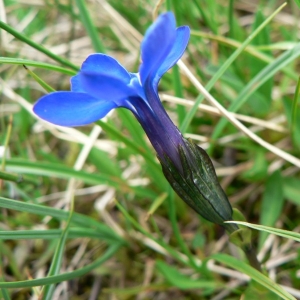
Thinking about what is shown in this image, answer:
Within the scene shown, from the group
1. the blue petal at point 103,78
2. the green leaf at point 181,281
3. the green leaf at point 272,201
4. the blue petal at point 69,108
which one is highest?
the blue petal at point 103,78

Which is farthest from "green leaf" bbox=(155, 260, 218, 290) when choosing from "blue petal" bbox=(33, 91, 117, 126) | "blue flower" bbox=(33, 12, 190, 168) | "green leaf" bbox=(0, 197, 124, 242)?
"blue petal" bbox=(33, 91, 117, 126)

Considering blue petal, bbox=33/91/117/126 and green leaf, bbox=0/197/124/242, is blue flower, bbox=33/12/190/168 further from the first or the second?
green leaf, bbox=0/197/124/242

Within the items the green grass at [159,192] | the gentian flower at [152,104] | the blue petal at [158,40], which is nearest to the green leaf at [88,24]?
the green grass at [159,192]

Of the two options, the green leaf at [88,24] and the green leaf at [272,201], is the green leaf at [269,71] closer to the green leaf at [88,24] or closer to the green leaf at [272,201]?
the green leaf at [272,201]

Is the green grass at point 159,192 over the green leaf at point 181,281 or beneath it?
over

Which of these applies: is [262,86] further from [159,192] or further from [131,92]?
[131,92]

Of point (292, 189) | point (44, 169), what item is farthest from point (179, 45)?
point (292, 189)

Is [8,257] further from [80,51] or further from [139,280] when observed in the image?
[80,51]
